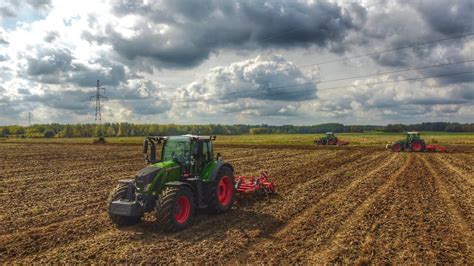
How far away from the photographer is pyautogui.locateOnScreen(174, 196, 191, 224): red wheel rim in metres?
8.69

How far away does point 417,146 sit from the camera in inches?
1350

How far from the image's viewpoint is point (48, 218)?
10.1m

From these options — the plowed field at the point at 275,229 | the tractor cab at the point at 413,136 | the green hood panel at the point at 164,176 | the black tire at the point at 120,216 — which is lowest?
the plowed field at the point at 275,229

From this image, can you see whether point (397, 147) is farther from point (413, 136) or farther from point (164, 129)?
point (164, 129)

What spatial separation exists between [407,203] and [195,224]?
280 inches

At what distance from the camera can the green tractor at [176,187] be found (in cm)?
839

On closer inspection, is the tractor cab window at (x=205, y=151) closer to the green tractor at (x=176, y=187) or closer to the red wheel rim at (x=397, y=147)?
the green tractor at (x=176, y=187)

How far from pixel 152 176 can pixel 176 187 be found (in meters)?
0.65

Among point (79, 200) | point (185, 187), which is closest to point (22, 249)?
point (185, 187)

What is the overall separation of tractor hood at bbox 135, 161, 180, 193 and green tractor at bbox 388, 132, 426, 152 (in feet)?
101

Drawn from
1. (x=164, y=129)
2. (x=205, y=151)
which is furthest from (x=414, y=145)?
(x=164, y=129)

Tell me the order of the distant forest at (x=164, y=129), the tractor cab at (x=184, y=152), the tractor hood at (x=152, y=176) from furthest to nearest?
1. the distant forest at (x=164, y=129)
2. the tractor cab at (x=184, y=152)
3. the tractor hood at (x=152, y=176)

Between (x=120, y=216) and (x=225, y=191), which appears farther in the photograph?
(x=225, y=191)

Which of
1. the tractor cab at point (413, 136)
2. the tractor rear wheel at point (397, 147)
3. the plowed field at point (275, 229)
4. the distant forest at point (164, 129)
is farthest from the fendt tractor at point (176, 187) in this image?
the distant forest at point (164, 129)
